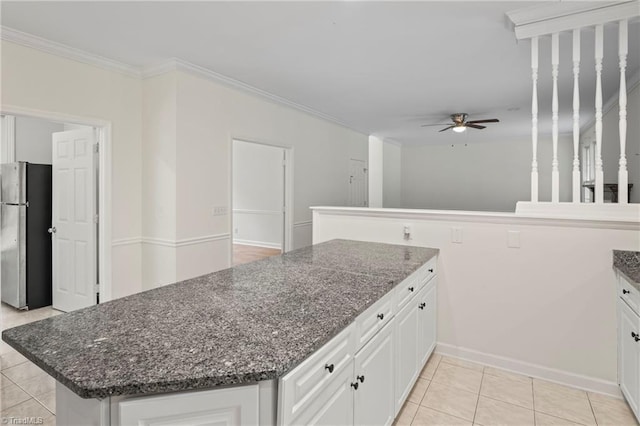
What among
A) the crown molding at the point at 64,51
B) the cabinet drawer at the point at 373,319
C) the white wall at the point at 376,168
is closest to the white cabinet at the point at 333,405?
the cabinet drawer at the point at 373,319

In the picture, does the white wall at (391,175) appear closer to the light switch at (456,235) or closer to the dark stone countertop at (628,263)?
the light switch at (456,235)

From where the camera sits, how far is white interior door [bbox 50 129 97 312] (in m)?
3.61

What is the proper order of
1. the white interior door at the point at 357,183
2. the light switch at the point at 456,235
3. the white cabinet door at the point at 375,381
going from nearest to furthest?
the white cabinet door at the point at 375,381, the light switch at the point at 456,235, the white interior door at the point at 357,183

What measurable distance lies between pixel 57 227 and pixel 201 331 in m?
3.79

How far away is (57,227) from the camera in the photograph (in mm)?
3939

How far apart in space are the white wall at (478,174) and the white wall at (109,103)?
736 centimetres

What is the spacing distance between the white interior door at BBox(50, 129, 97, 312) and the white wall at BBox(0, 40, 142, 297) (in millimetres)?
275

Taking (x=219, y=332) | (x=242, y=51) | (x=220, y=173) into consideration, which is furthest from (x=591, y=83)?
(x=219, y=332)

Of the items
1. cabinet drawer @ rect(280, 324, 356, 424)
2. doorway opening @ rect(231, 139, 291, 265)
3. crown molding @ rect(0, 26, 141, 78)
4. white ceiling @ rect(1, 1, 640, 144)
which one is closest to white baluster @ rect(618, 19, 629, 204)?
white ceiling @ rect(1, 1, 640, 144)

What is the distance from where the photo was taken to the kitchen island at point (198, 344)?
0.90 metres

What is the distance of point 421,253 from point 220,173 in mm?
2450

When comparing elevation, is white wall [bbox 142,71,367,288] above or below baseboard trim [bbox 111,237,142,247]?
above

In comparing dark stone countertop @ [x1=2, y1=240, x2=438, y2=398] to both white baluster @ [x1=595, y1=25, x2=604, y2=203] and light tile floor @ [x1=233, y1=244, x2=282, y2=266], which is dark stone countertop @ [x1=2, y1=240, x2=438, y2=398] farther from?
light tile floor @ [x1=233, y1=244, x2=282, y2=266]

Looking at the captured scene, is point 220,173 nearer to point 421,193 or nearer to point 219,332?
point 219,332
